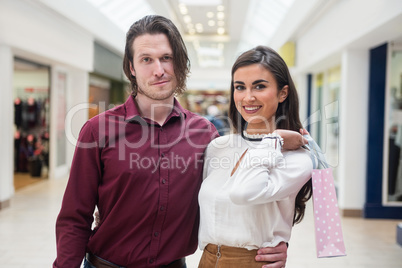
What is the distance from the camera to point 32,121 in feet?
31.6

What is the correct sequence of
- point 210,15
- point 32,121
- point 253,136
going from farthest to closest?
1. point 210,15
2. point 32,121
3. point 253,136

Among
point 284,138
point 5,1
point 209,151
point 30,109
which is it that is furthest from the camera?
point 30,109

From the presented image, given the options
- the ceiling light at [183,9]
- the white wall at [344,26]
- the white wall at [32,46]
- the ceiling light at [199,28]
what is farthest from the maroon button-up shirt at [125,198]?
the ceiling light at [199,28]

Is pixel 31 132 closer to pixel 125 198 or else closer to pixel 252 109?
pixel 125 198

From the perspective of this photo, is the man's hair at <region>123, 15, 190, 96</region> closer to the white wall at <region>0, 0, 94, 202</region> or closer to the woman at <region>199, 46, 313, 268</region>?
the woman at <region>199, 46, 313, 268</region>

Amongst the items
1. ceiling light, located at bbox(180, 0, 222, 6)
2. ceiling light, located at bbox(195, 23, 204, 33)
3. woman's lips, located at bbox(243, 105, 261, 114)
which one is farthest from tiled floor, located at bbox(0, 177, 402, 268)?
ceiling light, located at bbox(195, 23, 204, 33)

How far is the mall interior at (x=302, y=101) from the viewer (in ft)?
15.8

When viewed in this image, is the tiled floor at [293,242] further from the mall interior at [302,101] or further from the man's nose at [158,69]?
the man's nose at [158,69]

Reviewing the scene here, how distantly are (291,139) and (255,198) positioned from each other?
0.31 metres

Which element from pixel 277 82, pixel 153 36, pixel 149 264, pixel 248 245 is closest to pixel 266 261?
pixel 248 245

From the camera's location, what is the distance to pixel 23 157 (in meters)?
9.75

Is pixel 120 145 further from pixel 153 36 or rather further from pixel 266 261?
pixel 266 261

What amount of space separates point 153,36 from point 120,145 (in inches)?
20.2

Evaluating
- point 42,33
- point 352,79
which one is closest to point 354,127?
point 352,79
